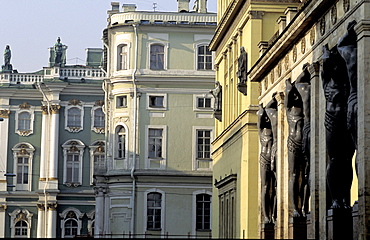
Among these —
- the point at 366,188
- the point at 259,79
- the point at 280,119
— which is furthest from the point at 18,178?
the point at 366,188

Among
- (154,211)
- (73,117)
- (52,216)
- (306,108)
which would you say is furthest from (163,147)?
(306,108)

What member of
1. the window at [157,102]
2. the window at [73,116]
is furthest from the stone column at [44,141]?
the window at [157,102]

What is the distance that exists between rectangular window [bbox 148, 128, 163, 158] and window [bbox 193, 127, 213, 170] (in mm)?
2145

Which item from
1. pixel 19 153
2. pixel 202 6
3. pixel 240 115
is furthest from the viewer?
pixel 19 153

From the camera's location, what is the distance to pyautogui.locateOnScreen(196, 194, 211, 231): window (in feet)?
207

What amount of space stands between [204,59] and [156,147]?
617 centimetres

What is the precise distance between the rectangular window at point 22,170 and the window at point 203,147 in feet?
65.1

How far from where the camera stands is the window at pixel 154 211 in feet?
207

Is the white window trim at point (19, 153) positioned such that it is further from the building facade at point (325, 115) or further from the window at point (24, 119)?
the building facade at point (325, 115)

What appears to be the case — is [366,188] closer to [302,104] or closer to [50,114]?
[302,104]

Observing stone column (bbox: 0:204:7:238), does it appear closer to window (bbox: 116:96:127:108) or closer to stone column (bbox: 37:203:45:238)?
stone column (bbox: 37:203:45:238)

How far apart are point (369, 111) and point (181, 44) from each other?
42899mm

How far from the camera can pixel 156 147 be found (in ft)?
209

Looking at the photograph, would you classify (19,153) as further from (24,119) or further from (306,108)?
(306,108)
